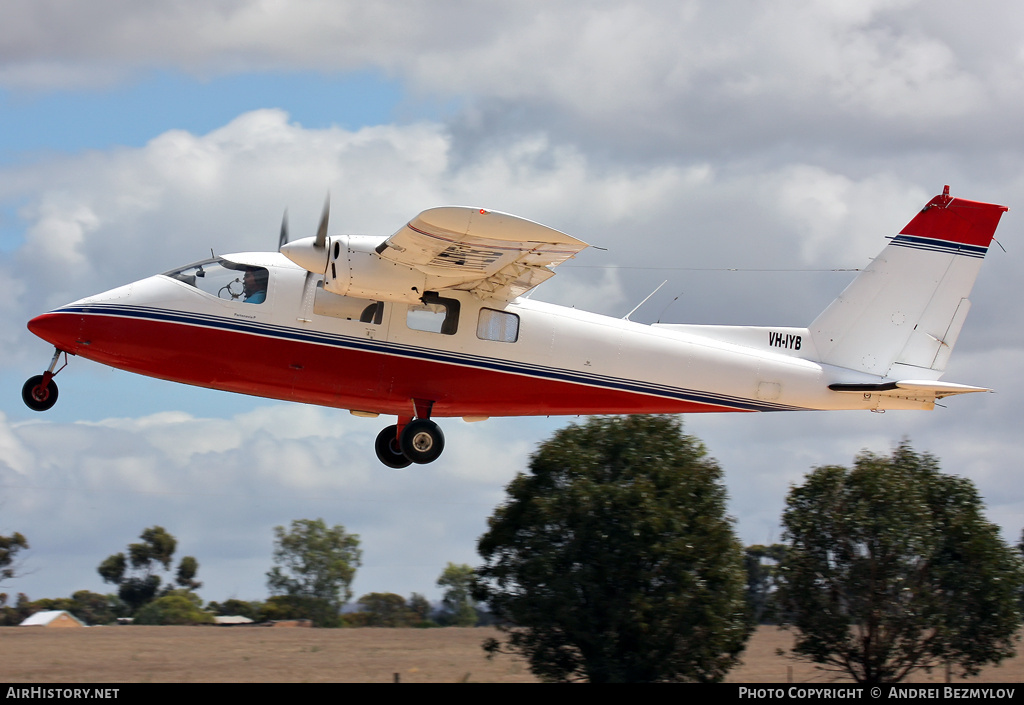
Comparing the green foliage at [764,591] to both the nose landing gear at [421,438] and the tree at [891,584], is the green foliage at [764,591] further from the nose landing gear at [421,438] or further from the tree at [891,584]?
the nose landing gear at [421,438]

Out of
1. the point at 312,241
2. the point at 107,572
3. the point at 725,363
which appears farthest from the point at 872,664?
the point at 107,572

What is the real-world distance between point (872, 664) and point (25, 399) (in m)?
20.5

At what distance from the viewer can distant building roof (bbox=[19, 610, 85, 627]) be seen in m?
34.9

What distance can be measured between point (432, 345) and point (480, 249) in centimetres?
187

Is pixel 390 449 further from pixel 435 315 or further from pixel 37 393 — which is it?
pixel 37 393

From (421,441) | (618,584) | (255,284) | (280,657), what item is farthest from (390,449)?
(280,657)

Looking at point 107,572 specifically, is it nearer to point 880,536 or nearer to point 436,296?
point 880,536

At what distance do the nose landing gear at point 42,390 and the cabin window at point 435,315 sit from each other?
16.1ft

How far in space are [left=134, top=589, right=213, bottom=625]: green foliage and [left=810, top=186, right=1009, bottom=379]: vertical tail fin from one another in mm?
27467

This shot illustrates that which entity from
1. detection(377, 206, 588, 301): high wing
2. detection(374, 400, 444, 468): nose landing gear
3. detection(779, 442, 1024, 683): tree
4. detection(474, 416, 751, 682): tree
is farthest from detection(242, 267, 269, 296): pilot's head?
detection(779, 442, 1024, 683): tree

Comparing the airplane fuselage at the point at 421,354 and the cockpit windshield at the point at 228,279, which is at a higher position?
the cockpit windshield at the point at 228,279

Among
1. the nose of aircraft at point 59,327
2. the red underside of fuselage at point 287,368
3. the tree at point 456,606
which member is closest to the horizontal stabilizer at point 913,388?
the red underside of fuselage at point 287,368

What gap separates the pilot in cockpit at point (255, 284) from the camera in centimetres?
1433

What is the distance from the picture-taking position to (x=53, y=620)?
117ft
